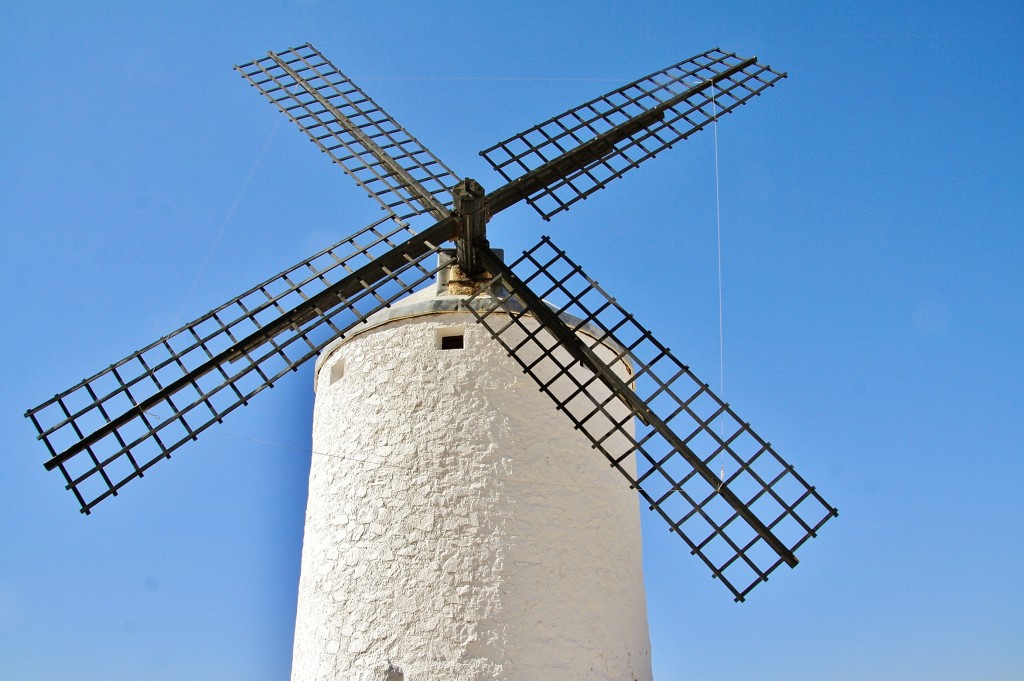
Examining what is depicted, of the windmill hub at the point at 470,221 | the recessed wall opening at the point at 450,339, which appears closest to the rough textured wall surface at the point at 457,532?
the recessed wall opening at the point at 450,339

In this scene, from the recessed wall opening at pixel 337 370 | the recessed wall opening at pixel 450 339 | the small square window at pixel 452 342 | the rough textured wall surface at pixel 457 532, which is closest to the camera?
the rough textured wall surface at pixel 457 532

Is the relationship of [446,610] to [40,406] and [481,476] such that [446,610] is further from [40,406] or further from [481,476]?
[40,406]

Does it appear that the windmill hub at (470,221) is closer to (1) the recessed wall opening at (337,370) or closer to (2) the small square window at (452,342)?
(2) the small square window at (452,342)

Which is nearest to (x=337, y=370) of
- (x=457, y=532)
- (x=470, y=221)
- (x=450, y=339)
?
(x=450, y=339)

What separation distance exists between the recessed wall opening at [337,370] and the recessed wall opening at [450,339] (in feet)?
2.51

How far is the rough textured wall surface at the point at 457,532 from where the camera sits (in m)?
5.73

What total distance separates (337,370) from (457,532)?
161 cm

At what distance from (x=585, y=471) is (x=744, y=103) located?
3.37 m

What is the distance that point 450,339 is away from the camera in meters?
6.55

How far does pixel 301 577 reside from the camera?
21.3ft

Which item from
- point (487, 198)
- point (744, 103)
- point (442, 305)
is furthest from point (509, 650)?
point (744, 103)

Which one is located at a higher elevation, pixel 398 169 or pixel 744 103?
pixel 744 103

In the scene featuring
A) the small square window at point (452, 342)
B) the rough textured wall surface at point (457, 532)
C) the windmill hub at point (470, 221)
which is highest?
the windmill hub at point (470, 221)

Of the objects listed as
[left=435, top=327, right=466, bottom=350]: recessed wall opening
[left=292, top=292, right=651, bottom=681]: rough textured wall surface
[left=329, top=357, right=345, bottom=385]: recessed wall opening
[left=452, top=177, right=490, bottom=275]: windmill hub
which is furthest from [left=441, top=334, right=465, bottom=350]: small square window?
[left=329, top=357, right=345, bottom=385]: recessed wall opening
